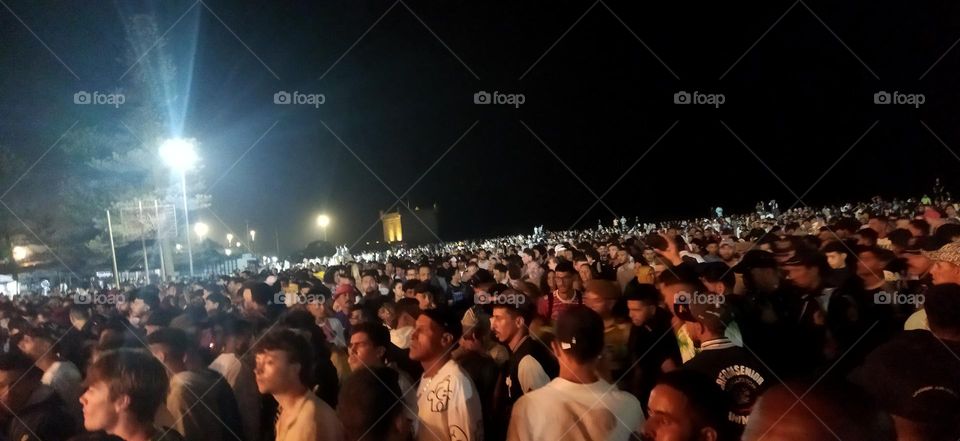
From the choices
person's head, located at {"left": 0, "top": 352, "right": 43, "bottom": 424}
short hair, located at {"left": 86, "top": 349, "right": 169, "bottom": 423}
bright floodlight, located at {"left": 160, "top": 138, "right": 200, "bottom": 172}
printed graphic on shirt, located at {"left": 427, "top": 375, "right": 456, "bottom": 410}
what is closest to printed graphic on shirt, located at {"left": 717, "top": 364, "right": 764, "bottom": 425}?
printed graphic on shirt, located at {"left": 427, "top": 375, "right": 456, "bottom": 410}

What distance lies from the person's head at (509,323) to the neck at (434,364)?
0.81 meters

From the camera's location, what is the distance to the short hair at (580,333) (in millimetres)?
A: 2785

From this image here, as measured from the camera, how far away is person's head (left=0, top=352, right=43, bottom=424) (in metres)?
3.81

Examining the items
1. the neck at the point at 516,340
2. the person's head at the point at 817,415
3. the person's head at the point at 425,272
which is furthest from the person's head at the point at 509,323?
the person's head at the point at 425,272

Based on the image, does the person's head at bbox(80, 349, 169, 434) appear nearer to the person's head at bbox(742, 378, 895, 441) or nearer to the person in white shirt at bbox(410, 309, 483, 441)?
the person in white shirt at bbox(410, 309, 483, 441)

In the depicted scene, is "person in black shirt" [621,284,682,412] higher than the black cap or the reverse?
the reverse

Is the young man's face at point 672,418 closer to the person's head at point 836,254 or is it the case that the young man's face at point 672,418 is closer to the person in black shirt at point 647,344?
the person in black shirt at point 647,344

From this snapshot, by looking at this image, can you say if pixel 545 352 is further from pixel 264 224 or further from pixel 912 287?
pixel 264 224

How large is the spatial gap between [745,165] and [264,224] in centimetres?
1945

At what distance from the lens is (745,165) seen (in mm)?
23438

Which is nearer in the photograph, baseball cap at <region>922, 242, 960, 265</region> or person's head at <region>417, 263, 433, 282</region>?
baseball cap at <region>922, 242, 960, 265</region>

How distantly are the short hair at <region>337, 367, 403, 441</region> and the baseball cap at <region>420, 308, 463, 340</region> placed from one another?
662 millimetres

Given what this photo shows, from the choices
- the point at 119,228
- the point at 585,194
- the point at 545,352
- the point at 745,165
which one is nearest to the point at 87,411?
the point at 545,352

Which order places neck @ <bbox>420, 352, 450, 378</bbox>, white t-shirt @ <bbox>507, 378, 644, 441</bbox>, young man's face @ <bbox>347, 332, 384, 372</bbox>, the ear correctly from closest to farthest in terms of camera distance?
the ear → white t-shirt @ <bbox>507, 378, 644, 441</bbox> → neck @ <bbox>420, 352, 450, 378</bbox> → young man's face @ <bbox>347, 332, 384, 372</bbox>
